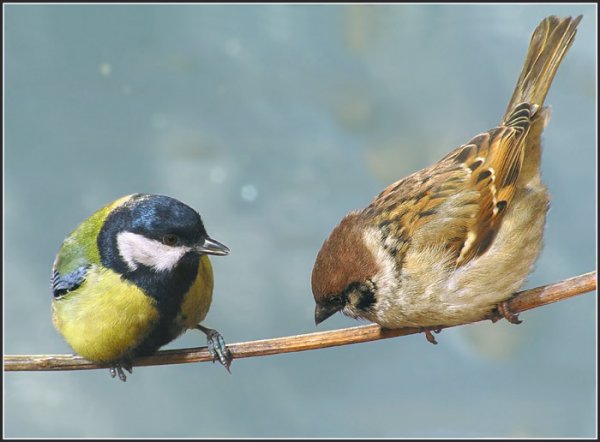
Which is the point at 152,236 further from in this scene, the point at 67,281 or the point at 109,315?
the point at 67,281

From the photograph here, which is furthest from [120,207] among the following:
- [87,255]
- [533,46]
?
[533,46]

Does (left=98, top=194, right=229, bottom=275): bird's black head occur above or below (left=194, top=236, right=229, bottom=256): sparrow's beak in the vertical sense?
above

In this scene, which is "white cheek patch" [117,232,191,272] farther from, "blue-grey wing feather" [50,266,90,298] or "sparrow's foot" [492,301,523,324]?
"sparrow's foot" [492,301,523,324]

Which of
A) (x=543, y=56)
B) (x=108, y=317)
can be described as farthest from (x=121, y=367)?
(x=543, y=56)

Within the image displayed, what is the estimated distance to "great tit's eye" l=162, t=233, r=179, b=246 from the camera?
2799 mm

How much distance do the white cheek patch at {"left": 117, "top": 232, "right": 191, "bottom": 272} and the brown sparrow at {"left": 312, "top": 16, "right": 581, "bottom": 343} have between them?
21.6 inches

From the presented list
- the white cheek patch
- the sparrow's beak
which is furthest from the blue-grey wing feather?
the sparrow's beak

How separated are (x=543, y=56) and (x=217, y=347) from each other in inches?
72.0

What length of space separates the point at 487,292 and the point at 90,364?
1.59 meters

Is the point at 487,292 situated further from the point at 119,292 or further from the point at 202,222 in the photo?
the point at 119,292

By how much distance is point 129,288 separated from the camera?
3.03 metres

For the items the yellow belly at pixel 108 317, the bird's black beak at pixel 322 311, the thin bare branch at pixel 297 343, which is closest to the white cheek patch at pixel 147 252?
the yellow belly at pixel 108 317

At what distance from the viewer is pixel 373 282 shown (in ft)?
9.29

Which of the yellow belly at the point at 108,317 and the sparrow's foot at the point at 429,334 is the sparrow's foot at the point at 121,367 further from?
the sparrow's foot at the point at 429,334
